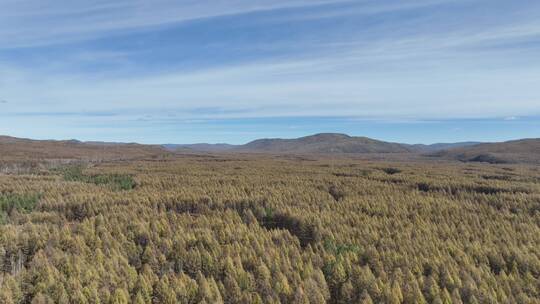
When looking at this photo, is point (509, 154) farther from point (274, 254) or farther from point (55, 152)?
point (274, 254)

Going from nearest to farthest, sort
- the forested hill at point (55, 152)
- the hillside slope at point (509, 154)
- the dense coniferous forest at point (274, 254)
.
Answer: the dense coniferous forest at point (274, 254), the forested hill at point (55, 152), the hillside slope at point (509, 154)

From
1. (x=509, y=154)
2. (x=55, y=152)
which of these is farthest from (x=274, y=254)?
(x=509, y=154)

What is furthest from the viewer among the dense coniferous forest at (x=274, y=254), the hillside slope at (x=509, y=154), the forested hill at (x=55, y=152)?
the hillside slope at (x=509, y=154)

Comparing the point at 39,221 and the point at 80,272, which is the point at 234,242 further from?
the point at 39,221

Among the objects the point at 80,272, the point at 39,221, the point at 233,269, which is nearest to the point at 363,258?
the point at 233,269

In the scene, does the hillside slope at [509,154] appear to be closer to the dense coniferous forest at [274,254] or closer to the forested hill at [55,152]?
the forested hill at [55,152]

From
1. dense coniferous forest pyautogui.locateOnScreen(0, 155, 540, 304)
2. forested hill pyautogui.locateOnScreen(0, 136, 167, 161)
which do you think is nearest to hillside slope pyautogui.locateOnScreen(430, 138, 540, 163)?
forested hill pyautogui.locateOnScreen(0, 136, 167, 161)

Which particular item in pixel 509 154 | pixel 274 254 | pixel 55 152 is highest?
pixel 55 152

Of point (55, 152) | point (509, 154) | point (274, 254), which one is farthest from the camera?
point (509, 154)

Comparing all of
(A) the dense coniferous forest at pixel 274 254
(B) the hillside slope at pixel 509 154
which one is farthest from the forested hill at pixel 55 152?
(B) the hillside slope at pixel 509 154

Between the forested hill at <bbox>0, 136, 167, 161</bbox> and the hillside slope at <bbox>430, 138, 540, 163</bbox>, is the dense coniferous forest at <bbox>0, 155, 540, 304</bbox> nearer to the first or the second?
the forested hill at <bbox>0, 136, 167, 161</bbox>

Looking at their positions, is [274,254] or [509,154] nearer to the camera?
[274,254]

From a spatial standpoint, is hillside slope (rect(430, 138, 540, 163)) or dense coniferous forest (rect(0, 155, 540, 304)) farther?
hillside slope (rect(430, 138, 540, 163))
